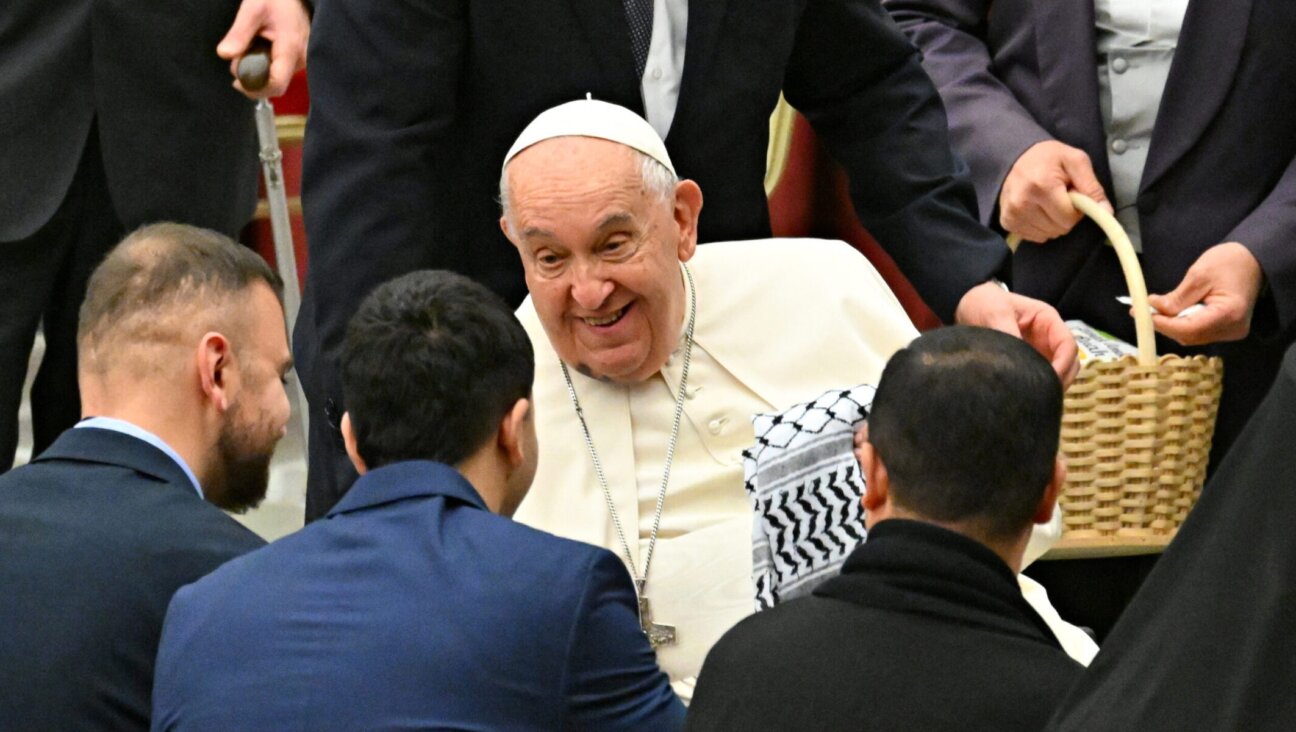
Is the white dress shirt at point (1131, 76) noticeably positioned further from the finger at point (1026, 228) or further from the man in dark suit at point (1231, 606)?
the man in dark suit at point (1231, 606)

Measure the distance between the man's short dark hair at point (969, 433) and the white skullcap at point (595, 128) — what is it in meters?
1.16

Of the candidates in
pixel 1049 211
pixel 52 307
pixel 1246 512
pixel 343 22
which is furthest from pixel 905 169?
pixel 1246 512

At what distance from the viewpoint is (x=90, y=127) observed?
4203 mm

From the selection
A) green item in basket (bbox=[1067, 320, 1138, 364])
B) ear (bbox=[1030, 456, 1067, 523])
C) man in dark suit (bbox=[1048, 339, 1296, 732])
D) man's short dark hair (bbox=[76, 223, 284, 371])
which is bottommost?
green item in basket (bbox=[1067, 320, 1138, 364])

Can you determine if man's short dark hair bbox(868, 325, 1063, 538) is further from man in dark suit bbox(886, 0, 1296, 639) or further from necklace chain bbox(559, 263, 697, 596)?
man in dark suit bbox(886, 0, 1296, 639)

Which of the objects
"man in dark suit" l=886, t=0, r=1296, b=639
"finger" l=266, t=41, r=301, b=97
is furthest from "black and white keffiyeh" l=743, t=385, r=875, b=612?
"finger" l=266, t=41, r=301, b=97

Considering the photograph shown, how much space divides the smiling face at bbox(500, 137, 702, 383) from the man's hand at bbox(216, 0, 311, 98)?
0.78 m

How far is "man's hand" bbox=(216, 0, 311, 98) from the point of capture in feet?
13.2

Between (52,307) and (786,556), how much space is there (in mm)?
2021

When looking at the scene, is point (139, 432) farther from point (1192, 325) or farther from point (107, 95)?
point (1192, 325)

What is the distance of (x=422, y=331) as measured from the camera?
2623mm

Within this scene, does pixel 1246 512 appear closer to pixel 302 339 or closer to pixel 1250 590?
pixel 1250 590

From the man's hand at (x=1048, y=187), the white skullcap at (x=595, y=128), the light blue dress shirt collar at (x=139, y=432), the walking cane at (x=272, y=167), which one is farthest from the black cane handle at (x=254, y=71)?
the man's hand at (x=1048, y=187)

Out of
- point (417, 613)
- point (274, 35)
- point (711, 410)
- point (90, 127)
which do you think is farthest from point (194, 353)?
point (90, 127)
